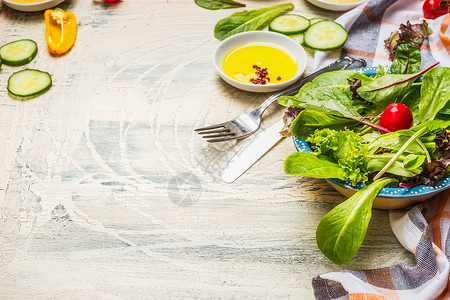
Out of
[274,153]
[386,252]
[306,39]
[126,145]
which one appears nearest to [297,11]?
[306,39]

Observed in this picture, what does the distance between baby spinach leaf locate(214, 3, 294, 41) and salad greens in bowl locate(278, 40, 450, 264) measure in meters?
0.65

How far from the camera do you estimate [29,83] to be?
1.81m

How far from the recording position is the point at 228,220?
1.37 metres

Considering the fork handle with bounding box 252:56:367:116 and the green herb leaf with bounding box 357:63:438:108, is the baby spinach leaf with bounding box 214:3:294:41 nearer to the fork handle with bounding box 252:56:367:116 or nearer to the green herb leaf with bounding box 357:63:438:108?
the fork handle with bounding box 252:56:367:116

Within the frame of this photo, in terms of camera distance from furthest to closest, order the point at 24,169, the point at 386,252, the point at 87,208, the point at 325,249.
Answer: the point at 24,169
the point at 87,208
the point at 386,252
the point at 325,249

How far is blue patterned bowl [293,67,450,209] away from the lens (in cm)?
120

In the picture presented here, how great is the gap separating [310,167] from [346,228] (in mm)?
178

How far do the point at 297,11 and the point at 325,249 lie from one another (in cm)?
132

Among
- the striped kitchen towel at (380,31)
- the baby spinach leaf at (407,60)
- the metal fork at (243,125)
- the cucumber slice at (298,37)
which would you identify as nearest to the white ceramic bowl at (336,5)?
the striped kitchen towel at (380,31)

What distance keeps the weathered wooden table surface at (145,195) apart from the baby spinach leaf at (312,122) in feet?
0.66

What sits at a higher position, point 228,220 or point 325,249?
point 325,249

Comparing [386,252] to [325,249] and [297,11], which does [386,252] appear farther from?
[297,11]

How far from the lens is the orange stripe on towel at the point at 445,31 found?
1753 millimetres

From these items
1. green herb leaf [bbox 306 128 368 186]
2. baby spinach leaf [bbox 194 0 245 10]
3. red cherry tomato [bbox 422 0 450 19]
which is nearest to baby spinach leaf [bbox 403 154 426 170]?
green herb leaf [bbox 306 128 368 186]
